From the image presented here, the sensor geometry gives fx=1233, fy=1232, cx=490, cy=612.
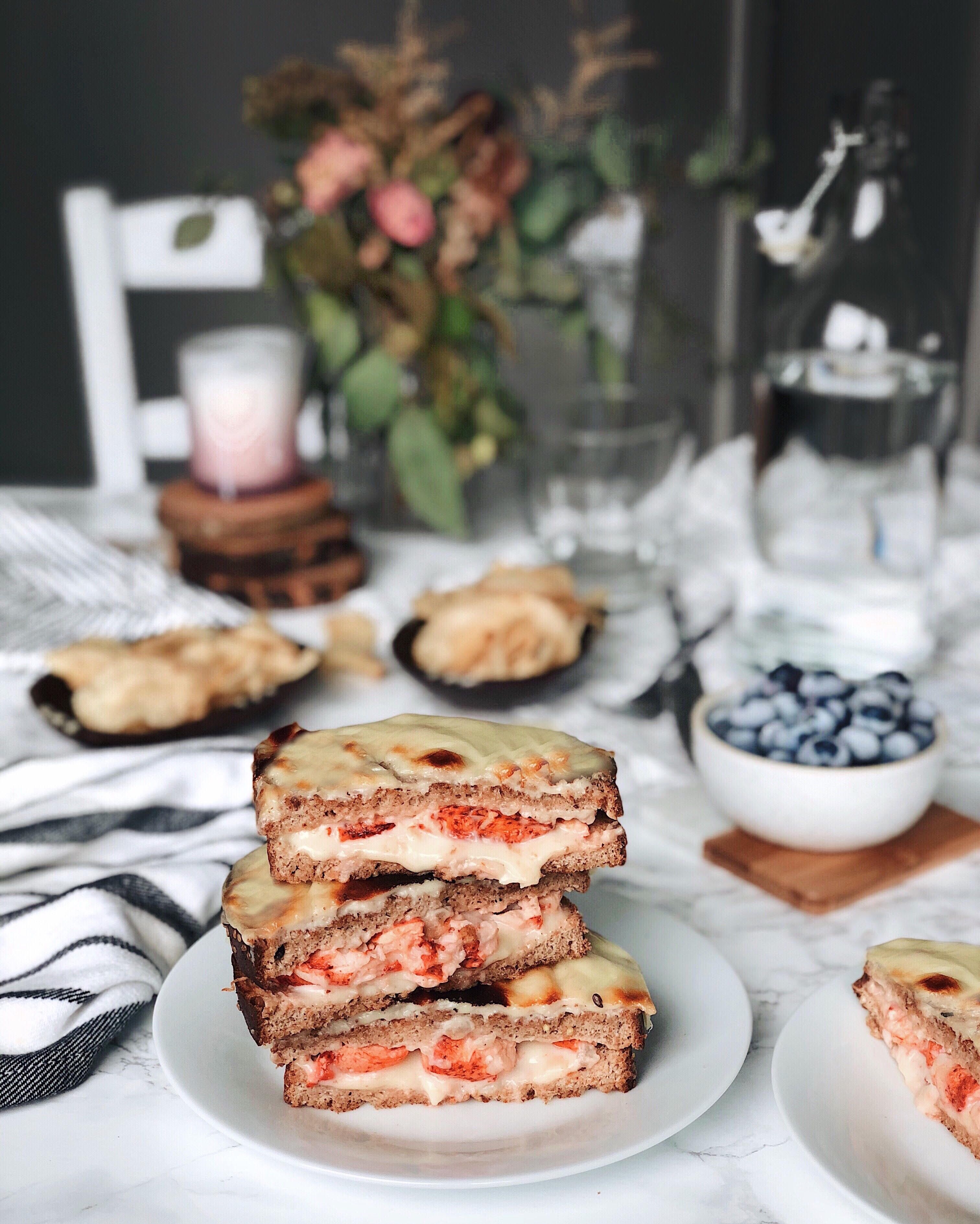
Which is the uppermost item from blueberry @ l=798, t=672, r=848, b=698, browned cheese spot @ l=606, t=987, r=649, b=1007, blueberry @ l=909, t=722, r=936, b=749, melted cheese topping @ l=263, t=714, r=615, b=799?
melted cheese topping @ l=263, t=714, r=615, b=799

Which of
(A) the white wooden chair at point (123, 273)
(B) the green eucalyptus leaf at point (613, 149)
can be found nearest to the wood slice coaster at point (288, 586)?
(A) the white wooden chair at point (123, 273)

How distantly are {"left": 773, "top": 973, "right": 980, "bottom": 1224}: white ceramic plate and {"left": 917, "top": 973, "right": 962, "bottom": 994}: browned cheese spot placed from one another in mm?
73

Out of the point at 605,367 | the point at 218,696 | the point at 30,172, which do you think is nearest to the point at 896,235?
the point at 605,367

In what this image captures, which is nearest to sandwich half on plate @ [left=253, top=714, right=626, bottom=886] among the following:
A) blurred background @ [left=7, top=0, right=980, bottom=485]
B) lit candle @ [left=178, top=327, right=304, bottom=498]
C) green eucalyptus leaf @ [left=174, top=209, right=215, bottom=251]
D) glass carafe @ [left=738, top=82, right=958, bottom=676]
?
glass carafe @ [left=738, top=82, right=958, bottom=676]

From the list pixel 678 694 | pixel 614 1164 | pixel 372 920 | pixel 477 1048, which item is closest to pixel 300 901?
pixel 372 920

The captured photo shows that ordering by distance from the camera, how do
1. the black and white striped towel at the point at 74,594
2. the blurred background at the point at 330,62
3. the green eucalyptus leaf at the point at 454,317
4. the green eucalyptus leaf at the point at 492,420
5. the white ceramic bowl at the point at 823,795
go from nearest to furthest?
the white ceramic bowl at the point at 823,795, the black and white striped towel at the point at 74,594, the green eucalyptus leaf at the point at 454,317, the green eucalyptus leaf at the point at 492,420, the blurred background at the point at 330,62

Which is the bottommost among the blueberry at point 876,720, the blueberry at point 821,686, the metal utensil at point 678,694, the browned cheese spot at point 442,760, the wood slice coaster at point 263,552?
the metal utensil at point 678,694

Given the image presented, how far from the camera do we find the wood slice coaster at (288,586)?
71.2 inches

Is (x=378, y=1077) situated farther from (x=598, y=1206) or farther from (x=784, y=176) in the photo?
(x=784, y=176)

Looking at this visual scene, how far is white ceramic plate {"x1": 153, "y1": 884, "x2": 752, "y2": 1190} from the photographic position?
759mm

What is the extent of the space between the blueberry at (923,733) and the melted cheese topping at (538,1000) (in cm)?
41

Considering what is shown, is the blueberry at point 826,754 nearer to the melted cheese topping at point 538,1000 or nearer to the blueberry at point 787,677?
the blueberry at point 787,677

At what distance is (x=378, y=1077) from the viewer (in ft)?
2.79

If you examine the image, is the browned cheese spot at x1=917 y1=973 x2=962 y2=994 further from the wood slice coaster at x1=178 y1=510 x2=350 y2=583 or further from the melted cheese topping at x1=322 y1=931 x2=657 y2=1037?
the wood slice coaster at x1=178 y1=510 x2=350 y2=583
